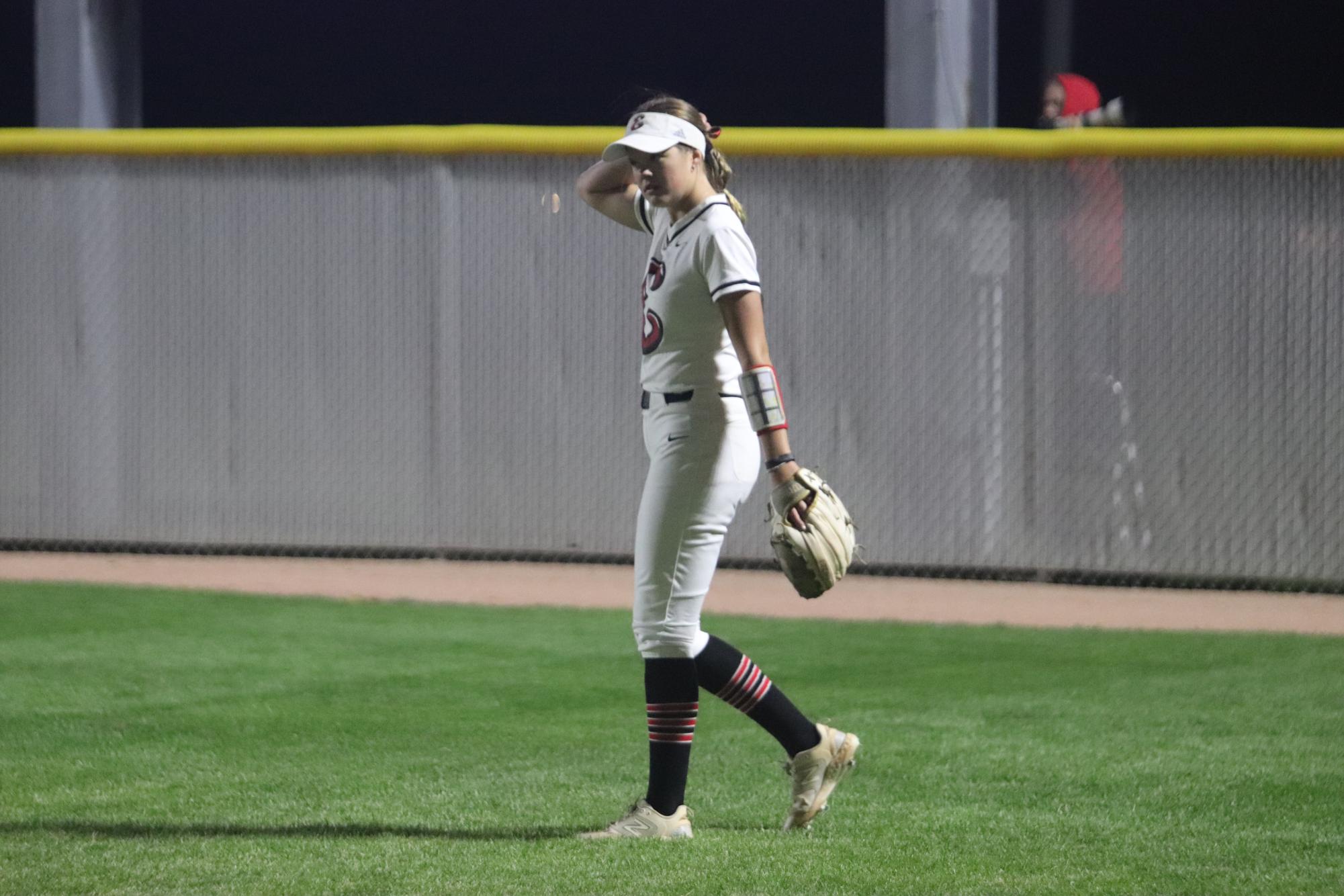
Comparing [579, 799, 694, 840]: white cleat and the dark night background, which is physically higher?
the dark night background

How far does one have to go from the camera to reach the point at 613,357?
9.96 meters

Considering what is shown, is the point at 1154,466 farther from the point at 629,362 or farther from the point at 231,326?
the point at 231,326

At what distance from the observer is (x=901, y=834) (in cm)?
428

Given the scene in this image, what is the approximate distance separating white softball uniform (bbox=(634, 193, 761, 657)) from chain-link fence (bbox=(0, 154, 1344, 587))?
5538mm

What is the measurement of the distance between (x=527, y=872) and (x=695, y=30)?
65.1 feet

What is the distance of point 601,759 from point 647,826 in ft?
3.50

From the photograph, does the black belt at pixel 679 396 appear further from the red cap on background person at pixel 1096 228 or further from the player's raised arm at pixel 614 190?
the red cap on background person at pixel 1096 228

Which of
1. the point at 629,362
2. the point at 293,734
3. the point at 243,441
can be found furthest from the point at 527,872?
the point at 243,441

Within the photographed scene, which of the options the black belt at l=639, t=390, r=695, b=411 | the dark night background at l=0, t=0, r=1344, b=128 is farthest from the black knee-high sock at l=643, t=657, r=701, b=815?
the dark night background at l=0, t=0, r=1344, b=128

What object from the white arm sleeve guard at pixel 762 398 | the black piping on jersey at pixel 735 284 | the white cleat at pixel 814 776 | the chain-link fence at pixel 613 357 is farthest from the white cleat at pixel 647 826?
the chain-link fence at pixel 613 357

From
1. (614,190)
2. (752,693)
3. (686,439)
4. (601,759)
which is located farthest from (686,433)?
(601,759)

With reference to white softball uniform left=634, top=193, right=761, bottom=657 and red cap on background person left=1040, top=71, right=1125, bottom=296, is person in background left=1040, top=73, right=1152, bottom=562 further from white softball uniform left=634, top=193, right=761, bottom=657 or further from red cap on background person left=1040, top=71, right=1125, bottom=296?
white softball uniform left=634, top=193, right=761, bottom=657

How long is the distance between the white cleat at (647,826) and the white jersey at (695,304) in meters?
1.01

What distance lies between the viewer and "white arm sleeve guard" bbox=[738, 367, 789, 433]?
3.99 meters
